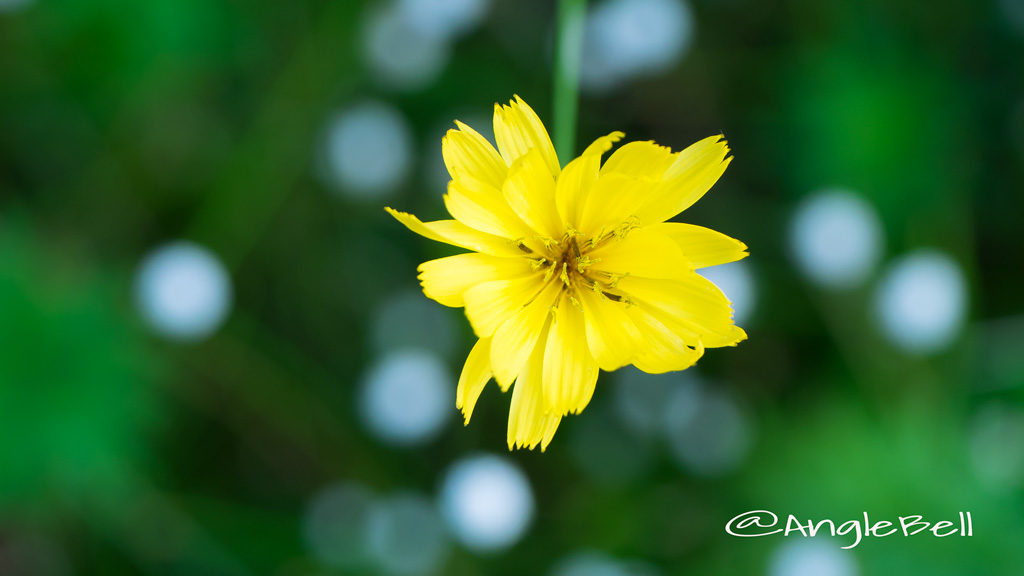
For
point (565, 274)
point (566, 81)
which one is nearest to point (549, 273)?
point (565, 274)

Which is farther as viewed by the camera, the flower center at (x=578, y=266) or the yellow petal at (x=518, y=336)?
the flower center at (x=578, y=266)

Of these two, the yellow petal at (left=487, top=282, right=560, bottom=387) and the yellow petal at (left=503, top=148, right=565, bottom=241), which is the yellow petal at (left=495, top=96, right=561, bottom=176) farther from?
the yellow petal at (left=487, top=282, right=560, bottom=387)

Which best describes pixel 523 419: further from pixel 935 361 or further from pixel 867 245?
pixel 935 361

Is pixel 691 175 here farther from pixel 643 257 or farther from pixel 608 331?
pixel 608 331

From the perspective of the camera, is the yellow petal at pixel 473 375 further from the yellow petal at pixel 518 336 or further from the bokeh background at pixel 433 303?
the bokeh background at pixel 433 303

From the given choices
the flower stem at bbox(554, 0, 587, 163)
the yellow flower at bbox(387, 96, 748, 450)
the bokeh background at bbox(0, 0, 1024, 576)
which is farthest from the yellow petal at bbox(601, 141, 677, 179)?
the bokeh background at bbox(0, 0, 1024, 576)

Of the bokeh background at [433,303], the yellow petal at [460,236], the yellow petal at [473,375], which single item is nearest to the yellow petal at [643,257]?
the yellow petal at [460,236]

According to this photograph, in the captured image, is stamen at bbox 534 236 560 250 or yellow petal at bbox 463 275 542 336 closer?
yellow petal at bbox 463 275 542 336

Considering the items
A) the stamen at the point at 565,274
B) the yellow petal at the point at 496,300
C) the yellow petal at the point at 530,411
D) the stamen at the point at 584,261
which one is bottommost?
the yellow petal at the point at 530,411
